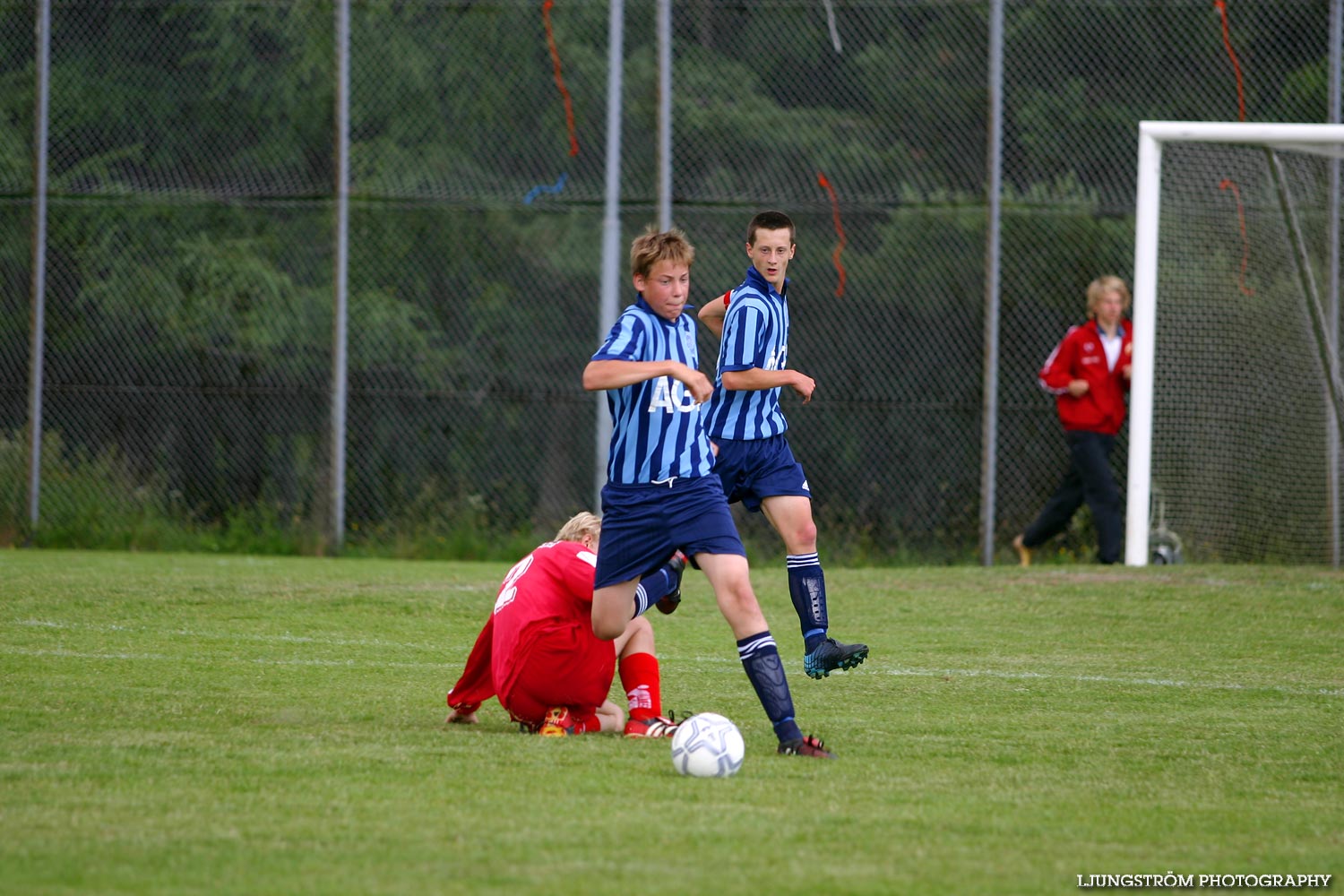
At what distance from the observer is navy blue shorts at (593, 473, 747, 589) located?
5.34m

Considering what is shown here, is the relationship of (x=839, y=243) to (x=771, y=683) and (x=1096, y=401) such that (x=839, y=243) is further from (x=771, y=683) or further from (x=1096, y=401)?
(x=771, y=683)

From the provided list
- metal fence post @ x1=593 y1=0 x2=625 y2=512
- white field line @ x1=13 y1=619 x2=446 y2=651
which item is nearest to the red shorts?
white field line @ x1=13 y1=619 x2=446 y2=651

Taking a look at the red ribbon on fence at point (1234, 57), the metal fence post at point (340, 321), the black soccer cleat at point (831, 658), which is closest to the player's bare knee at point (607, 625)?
the black soccer cleat at point (831, 658)

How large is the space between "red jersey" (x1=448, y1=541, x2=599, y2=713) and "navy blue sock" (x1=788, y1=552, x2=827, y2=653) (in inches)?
48.6

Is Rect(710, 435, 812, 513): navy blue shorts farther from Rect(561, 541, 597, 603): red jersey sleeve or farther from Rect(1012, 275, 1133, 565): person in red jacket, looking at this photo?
Rect(1012, 275, 1133, 565): person in red jacket

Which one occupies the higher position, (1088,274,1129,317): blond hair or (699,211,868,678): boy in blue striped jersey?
(1088,274,1129,317): blond hair

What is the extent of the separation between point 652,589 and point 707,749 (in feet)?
3.64

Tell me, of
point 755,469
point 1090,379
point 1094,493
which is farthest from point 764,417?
point 1090,379

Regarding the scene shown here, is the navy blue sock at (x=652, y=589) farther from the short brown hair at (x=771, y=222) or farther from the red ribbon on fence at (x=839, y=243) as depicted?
the red ribbon on fence at (x=839, y=243)

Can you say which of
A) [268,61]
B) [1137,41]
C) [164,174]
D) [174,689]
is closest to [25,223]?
[164,174]

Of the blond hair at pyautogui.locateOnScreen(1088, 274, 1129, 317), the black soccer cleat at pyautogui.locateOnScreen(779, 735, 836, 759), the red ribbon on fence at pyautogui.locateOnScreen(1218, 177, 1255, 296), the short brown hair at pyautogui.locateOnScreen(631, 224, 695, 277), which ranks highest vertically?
the red ribbon on fence at pyautogui.locateOnScreen(1218, 177, 1255, 296)

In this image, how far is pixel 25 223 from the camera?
13680 millimetres

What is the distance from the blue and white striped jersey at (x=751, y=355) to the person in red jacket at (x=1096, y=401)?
5431 mm

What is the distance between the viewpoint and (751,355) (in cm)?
675
